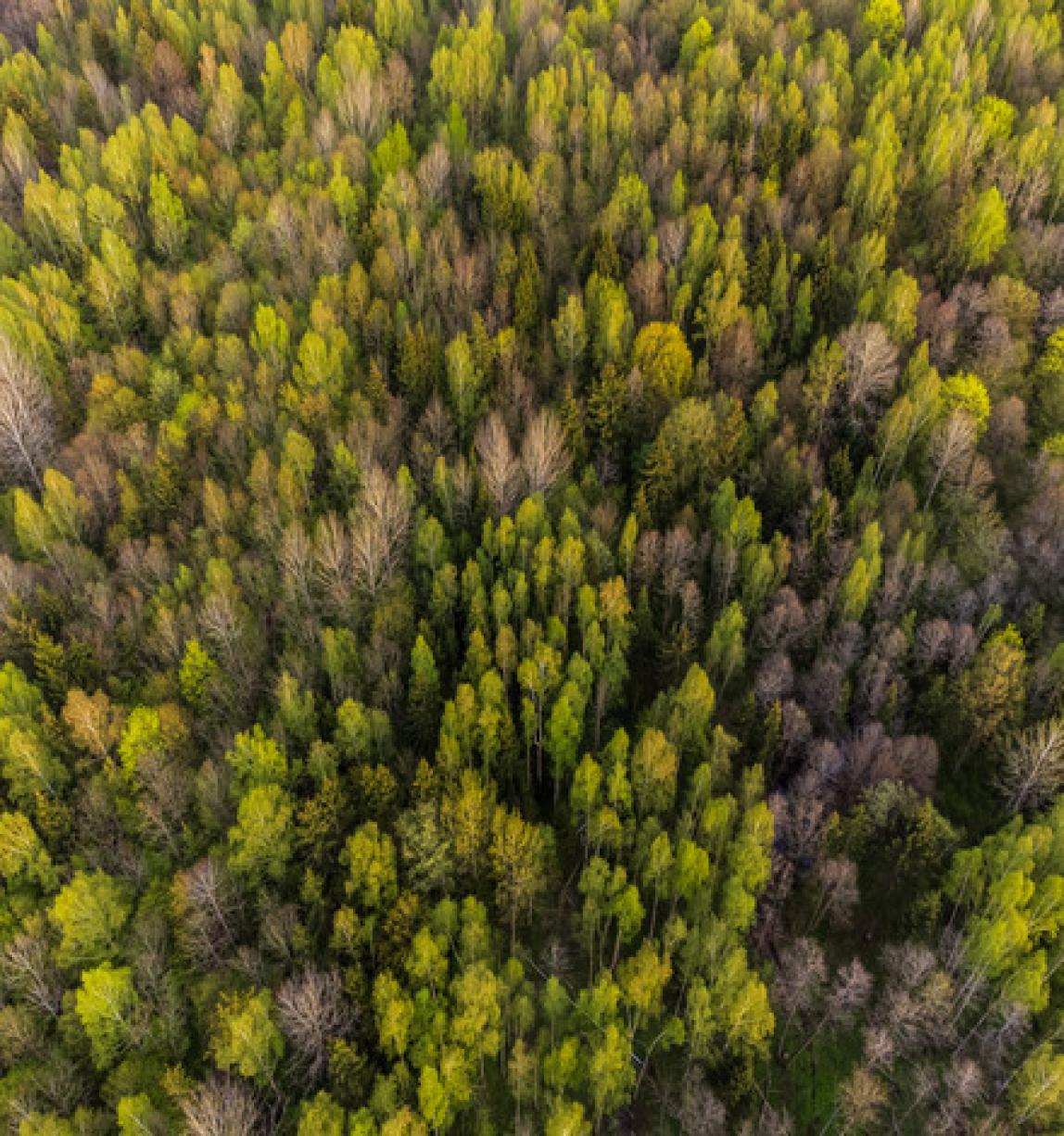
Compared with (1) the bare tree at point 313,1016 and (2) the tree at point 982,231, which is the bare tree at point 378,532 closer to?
(1) the bare tree at point 313,1016

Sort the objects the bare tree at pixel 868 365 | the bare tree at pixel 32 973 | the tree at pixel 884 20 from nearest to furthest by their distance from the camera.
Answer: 1. the bare tree at pixel 32 973
2. the bare tree at pixel 868 365
3. the tree at pixel 884 20

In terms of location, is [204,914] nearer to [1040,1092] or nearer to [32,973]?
[32,973]

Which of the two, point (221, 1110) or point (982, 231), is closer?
point (221, 1110)

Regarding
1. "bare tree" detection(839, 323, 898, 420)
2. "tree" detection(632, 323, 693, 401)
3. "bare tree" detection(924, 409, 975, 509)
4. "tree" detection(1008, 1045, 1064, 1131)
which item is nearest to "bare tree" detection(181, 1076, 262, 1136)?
"tree" detection(1008, 1045, 1064, 1131)

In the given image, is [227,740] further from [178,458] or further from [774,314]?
[774,314]

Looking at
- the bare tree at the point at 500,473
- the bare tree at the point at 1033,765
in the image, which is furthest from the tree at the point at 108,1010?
the bare tree at the point at 1033,765

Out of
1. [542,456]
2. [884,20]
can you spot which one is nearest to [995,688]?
[542,456]
